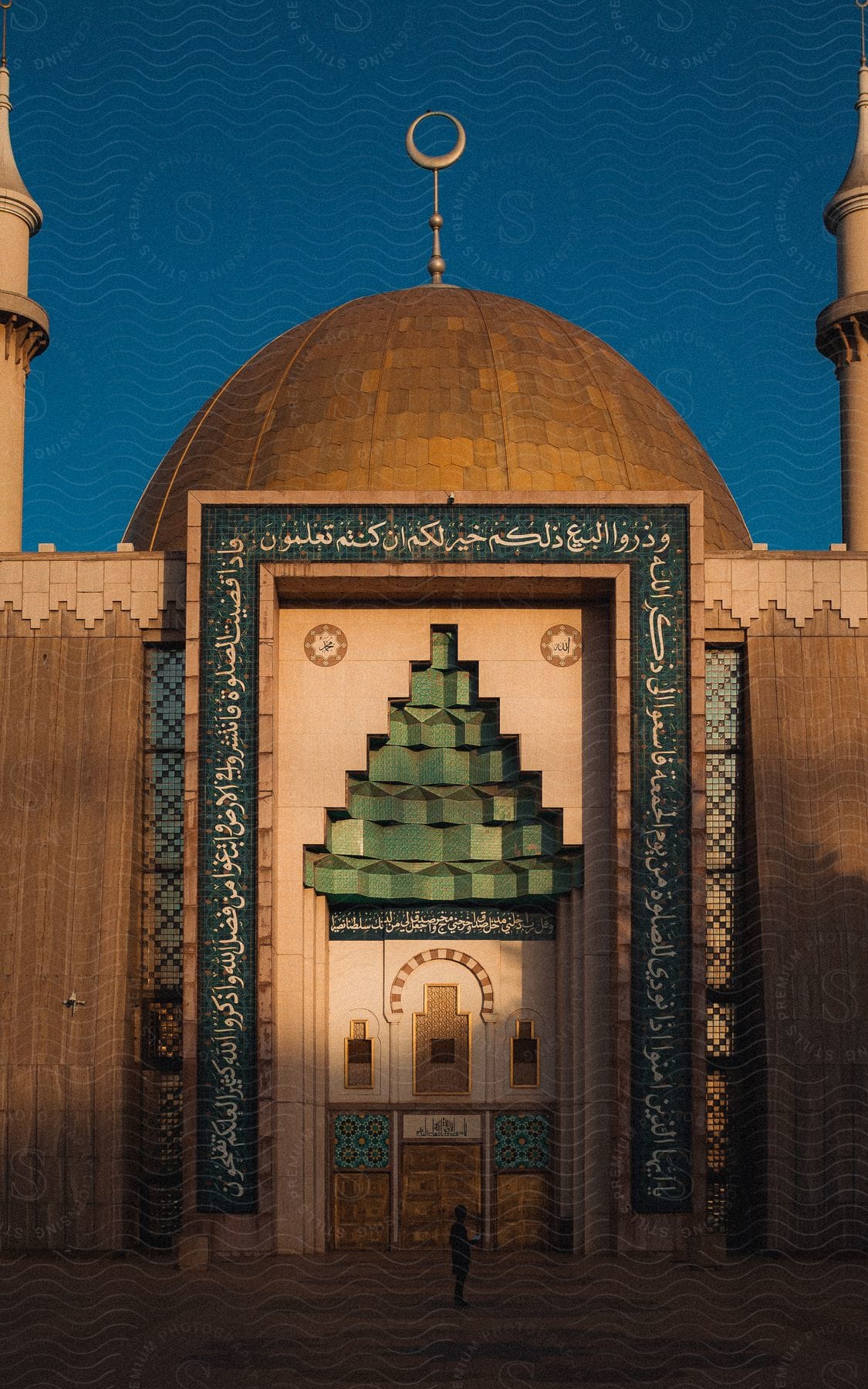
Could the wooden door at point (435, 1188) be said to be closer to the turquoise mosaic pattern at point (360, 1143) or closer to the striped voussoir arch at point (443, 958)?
the turquoise mosaic pattern at point (360, 1143)

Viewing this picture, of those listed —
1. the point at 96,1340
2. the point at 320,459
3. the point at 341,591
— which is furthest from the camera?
the point at 320,459

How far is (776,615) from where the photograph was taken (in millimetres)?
15250

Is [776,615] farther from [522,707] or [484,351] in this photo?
[484,351]

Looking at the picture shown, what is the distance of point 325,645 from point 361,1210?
4.51 metres

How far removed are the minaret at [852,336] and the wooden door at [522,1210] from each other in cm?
662

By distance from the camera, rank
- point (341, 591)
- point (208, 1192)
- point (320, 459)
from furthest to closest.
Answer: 1. point (320, 459)
2. point (341, 591)
3. point (208, 1192)

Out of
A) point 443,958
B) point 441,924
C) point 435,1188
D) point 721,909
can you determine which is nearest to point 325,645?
point 441,924

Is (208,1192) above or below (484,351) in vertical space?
below

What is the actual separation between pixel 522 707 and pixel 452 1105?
3250 millimetres

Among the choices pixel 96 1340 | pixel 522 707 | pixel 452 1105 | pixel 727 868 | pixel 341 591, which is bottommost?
pixel 96 1340

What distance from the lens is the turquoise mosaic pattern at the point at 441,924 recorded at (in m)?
15.4

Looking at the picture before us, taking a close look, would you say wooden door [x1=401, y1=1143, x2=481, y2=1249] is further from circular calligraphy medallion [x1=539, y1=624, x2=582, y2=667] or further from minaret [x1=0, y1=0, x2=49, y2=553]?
minaret [x1=0, y1=0, x2=49, y2=553]

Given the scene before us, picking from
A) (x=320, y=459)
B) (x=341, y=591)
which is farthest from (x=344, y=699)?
(x=320, y=459)

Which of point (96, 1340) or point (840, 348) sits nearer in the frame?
point (96, 1340)
